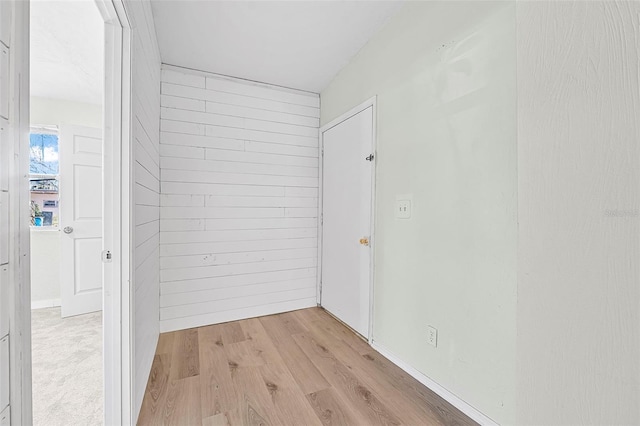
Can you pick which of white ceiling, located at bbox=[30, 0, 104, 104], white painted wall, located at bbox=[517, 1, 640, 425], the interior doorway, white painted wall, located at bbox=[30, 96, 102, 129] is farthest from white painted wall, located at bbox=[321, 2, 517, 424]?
white painted wall, located at bbox=[30, 96, 102, 129]

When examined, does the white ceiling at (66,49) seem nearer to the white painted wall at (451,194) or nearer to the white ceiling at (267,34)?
the white ceiling at (267,34)

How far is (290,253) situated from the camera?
3074 mm

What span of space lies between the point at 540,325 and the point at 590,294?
11cm

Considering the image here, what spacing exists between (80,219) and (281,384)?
9.45ft

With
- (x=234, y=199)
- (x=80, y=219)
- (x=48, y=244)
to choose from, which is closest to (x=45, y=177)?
(x=80, y=219)

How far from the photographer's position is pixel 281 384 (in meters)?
1.78

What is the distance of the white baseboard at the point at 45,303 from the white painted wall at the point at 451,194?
12.0 ft

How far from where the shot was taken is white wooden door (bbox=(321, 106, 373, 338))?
2.36m

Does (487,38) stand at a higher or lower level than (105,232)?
higher

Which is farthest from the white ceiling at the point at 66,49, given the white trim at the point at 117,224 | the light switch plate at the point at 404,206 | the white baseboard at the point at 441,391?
the white baseboard at the point at 441,391

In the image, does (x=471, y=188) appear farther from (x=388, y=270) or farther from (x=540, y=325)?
(x=540, y=325)

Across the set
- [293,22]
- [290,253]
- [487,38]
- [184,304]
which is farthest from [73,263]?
[487,38]

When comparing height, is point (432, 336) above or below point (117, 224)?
below

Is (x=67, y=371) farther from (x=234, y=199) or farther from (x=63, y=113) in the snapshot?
(x=63, y=113)
